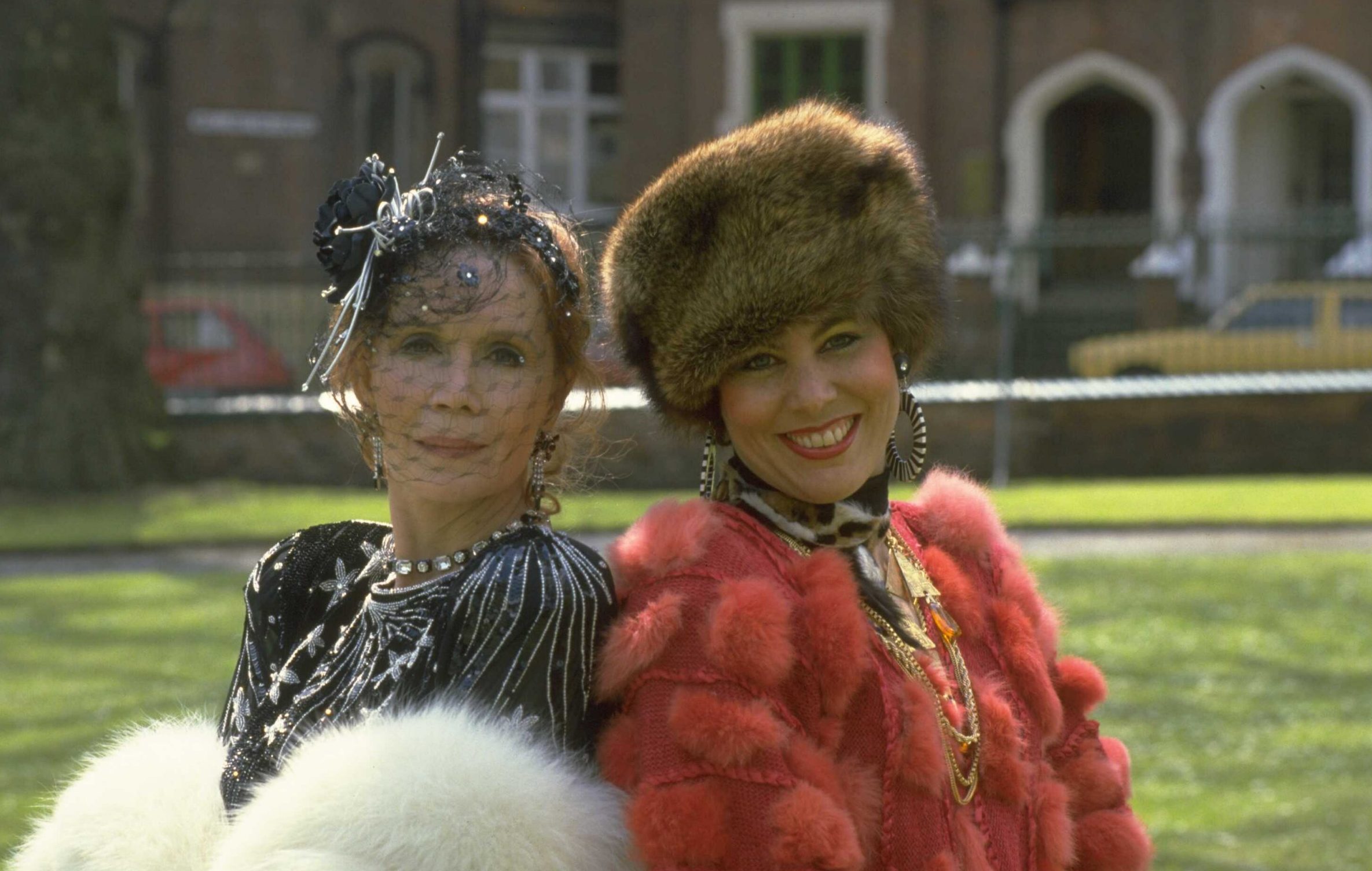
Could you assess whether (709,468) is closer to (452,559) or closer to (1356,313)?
(452,559)

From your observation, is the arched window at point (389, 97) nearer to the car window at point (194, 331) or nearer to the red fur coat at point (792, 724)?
the car window at point (194, 331)

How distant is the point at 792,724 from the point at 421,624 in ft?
1.77

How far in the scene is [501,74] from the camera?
2603 centimetres

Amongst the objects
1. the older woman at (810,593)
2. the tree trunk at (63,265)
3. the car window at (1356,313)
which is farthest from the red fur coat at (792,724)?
the car window at (1356,313)

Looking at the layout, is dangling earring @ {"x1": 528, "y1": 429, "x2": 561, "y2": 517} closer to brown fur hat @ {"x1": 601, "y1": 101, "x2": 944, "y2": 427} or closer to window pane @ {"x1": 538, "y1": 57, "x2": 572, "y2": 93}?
brown fur hat @ {"x1": 601, "y1": 101, "x2": 944, "y2": 427}

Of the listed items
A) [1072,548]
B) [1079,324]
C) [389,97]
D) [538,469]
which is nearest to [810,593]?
[538,469]

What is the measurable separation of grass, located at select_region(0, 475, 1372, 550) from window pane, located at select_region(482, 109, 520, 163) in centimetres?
1165

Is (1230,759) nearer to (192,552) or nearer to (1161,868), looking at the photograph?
(1161,868)

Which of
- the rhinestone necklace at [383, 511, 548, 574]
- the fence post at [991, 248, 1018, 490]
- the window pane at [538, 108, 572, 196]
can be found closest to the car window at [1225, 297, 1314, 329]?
the fence post at [991, 248, 1018, 490]

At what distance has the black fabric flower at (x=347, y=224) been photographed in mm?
2750

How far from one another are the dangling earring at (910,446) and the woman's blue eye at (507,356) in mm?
603

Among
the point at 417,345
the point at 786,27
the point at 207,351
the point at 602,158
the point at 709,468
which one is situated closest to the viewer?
the point at 417,345

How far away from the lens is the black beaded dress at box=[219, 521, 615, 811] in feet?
8.26

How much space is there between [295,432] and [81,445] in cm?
191
